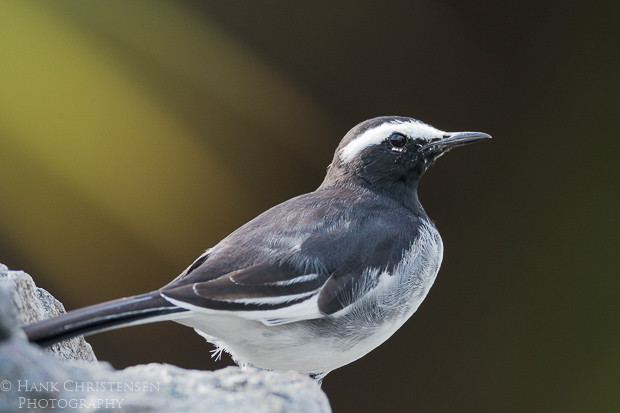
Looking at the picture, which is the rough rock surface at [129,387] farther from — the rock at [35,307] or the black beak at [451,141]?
the black beak at [451,141]

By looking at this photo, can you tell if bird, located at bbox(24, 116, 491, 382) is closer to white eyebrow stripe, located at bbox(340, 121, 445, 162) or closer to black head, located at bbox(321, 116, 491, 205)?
black head, located at bbox(321, 116, 491, 205)

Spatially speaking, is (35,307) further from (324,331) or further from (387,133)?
(387,133)

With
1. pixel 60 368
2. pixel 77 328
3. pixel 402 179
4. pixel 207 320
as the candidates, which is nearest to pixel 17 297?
pixel 77 328

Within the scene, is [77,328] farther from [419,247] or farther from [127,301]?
[419,247]

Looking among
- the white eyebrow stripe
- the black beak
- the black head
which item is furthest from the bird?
the black beak

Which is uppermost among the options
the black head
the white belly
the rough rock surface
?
the black head

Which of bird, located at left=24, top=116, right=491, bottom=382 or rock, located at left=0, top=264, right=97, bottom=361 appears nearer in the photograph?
rock, located at left=0, top=264, right=97, bottom=361

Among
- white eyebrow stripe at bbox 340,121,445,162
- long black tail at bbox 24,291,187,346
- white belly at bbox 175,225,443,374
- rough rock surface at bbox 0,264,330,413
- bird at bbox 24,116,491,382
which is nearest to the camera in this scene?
rough rock surface at bbox 0,264,330,413
